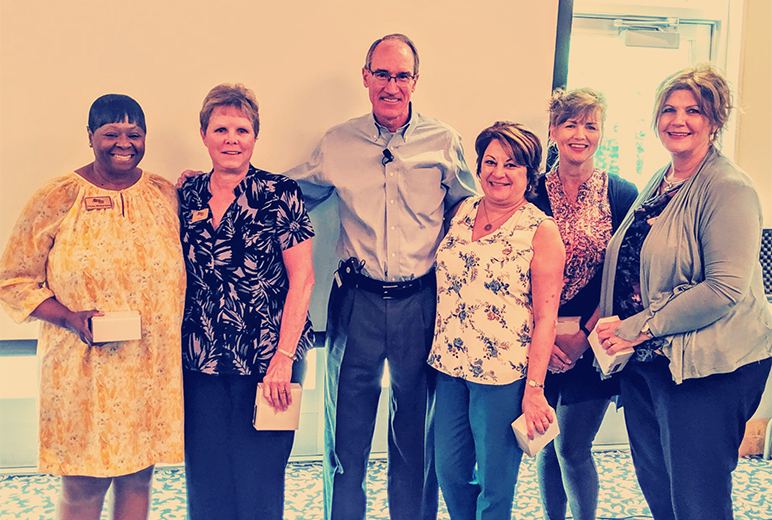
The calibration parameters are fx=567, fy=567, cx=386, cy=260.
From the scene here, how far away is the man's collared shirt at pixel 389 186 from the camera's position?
186cm

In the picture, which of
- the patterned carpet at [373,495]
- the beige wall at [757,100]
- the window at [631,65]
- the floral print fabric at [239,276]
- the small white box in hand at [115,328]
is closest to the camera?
the small white box in hand at [115,328]

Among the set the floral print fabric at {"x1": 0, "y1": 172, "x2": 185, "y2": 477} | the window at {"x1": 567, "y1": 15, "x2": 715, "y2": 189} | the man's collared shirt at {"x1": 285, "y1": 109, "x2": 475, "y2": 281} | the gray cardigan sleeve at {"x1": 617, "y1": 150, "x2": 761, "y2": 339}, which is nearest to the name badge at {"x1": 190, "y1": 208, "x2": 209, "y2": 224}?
the floral print fabric at {"x1": 0, "y1": 172, "x2": 185, "y2": 477}

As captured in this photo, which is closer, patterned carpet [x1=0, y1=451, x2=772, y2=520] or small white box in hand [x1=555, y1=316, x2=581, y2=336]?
small white box in hand [x1=555, y1=316, x2=581, y2=336]

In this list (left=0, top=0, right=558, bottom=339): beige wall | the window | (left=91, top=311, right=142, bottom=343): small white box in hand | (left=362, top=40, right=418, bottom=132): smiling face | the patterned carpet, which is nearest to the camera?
(left=91, top=311, right=142, bottom=343): small white box in hand

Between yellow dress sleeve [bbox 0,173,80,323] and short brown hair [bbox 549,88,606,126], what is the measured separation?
1.51m

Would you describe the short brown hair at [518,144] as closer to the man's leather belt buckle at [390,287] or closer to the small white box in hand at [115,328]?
the man's leather belt buckle at [390,287]

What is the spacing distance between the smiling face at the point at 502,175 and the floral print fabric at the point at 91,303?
94 cm

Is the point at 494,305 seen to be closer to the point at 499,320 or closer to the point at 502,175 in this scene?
the point at 499,320

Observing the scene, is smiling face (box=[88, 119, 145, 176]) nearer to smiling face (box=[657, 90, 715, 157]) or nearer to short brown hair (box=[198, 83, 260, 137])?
short brown hair (box=[198, 83, 260, 137])

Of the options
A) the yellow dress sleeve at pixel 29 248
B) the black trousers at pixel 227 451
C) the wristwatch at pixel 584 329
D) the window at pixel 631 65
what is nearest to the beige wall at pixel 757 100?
the window at pixel 631 65

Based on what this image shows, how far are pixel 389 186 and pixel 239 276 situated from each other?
0.59 metres

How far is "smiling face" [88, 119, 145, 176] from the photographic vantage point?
5.20 ft

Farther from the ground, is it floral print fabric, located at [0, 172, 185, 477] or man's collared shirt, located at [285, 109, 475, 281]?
man's collared shirt, located at [285, 109, 475, 281]

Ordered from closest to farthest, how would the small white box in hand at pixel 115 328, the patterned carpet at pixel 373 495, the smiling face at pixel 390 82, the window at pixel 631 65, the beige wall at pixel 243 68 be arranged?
1. the small white box in hand at pixel 115 328
2. the smiling face at pixel 390 82
3. the beige wall at pixel 243 68
4. the patterned carpet at pixel 373 495
5. the window at pixel 631 65
